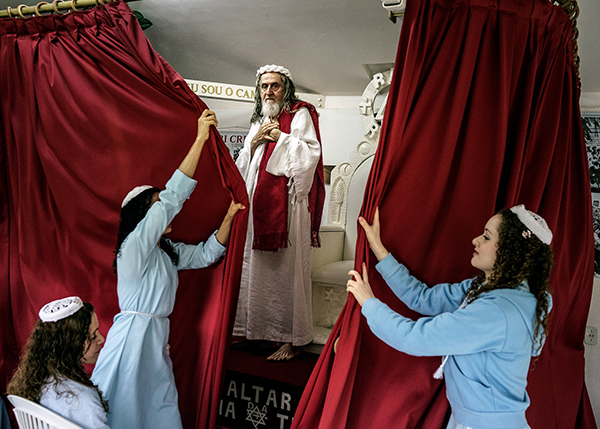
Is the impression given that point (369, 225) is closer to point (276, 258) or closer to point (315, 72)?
point (276, 258)

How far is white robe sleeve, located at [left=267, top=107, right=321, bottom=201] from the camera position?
249cm

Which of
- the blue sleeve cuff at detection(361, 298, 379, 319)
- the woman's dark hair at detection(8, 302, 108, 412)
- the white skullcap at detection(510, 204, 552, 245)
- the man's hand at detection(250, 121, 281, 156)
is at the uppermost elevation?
the man's hand at detection(250, 121, 281, 156)

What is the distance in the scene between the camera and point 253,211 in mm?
2551

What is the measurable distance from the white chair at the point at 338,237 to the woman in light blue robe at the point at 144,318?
3.79 feet

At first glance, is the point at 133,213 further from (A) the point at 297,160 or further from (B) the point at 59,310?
(A) the point at 297,160

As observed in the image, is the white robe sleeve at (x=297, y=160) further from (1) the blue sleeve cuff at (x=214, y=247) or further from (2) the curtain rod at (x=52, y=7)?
(2) the curtain rod at (x=52, y=7)

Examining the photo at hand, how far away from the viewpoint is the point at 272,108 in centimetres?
262

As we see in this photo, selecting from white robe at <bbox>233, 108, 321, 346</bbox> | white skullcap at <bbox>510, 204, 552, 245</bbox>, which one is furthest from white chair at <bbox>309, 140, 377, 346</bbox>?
white skullcap at <bbox>510, 204, 552, 245</bbox>

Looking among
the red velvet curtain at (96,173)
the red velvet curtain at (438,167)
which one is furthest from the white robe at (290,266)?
the red velvet curtain at (438,167)

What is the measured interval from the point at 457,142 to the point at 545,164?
0.33m

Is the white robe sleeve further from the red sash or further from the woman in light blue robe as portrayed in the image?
the woman in light blue robe

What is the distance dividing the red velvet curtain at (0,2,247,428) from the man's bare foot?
506 millimetres

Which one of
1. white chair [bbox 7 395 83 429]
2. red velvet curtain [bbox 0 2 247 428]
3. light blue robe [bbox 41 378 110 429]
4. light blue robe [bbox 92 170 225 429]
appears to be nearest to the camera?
white chair [bbox 7 395 83 429]

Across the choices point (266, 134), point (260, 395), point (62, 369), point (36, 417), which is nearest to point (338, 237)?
point (266, 134)
